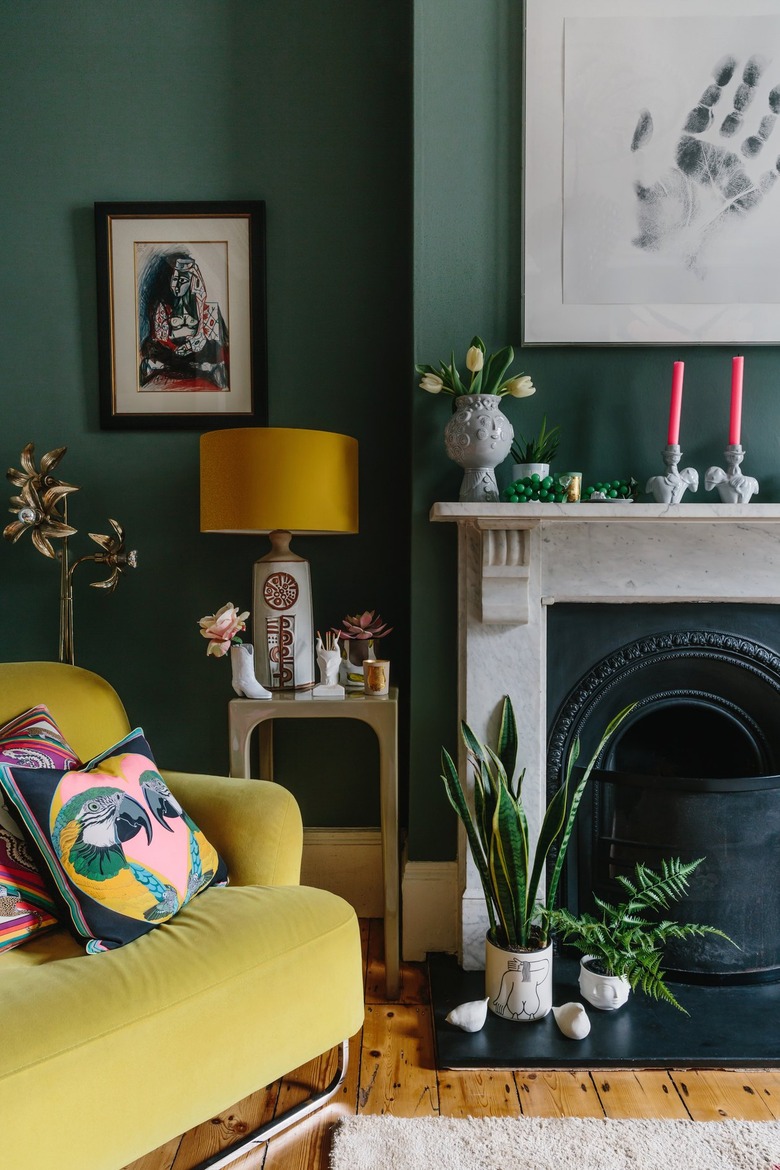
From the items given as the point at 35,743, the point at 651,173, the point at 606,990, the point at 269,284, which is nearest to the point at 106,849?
the point at 35,743

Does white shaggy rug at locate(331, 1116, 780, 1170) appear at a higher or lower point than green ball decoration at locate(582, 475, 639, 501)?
lower

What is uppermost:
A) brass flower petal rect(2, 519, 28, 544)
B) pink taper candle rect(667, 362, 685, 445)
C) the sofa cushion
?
pink taper candle rect(667, 362, 685, 445)

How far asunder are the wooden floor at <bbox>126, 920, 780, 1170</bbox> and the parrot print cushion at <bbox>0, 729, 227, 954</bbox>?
17.5 inches

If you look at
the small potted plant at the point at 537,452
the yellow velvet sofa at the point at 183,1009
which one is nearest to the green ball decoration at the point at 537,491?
the small potted plant at the point at 537,452

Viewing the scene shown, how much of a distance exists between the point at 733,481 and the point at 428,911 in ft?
4.51

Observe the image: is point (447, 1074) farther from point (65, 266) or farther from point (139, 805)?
point (65, 266)

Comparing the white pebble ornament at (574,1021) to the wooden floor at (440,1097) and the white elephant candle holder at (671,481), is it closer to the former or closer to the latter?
the wooden floor at (440,1097)

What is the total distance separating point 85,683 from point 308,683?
55 cm

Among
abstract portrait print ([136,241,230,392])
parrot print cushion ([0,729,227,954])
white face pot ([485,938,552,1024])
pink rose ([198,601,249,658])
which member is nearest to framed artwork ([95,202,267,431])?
abstract portrait print ([136,241,230,392])

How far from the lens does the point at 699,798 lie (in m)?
2.01

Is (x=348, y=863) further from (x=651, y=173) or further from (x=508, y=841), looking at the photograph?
(x=651, y=173)

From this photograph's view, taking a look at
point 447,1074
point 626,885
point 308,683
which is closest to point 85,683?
point 308,683

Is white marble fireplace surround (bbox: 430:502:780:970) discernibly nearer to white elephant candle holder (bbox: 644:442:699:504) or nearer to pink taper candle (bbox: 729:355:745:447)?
white elephant candle holder (bbox: 644:442:699:504)

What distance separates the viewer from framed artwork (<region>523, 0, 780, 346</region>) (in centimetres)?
199
